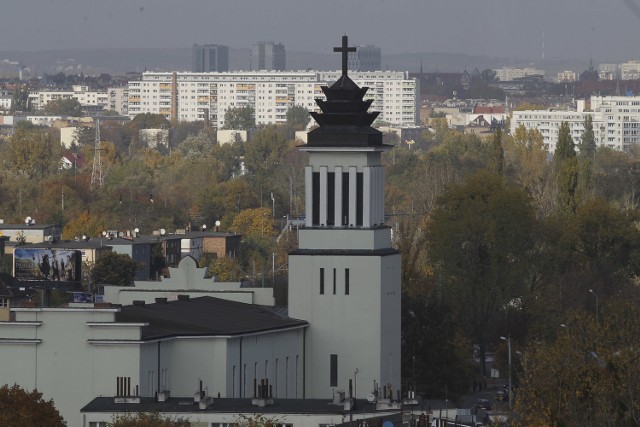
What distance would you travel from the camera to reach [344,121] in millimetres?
61375

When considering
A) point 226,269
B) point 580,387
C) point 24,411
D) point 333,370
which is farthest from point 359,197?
point 226,269

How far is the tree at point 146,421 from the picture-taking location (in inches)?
1793

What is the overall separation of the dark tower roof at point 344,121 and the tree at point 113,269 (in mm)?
38436

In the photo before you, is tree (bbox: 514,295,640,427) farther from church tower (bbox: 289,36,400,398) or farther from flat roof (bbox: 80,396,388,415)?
church tower (bbox: 289,36,400,398)

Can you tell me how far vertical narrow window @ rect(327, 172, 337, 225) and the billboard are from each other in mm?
40693

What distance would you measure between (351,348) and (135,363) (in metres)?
8.46

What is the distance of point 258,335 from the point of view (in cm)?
5738

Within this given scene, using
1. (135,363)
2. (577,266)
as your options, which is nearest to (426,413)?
(135,363)

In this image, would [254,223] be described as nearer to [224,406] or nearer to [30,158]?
[30,158]

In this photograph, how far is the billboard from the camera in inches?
4028

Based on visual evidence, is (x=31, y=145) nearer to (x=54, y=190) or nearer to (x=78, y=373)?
(x=54, y=190)

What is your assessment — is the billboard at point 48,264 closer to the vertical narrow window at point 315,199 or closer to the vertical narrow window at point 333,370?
the vertical narrow window at point 315,199

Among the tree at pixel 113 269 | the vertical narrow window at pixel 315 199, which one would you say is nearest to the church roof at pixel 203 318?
the vertical narrow window at pixel 315 199

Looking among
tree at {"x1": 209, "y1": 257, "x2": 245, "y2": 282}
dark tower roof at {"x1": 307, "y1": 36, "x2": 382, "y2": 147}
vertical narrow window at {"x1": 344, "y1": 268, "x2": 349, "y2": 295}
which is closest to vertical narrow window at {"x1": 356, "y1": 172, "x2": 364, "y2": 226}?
dark tower roof at {"x1": 307, "y1": 36, "x2": 382, "y2": 147}
